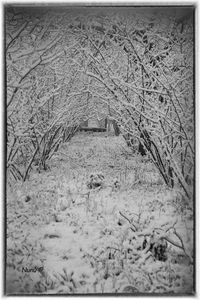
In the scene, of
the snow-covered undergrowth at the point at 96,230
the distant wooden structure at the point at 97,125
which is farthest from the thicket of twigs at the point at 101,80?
the snow-covered undergrowth at the point at 96,230

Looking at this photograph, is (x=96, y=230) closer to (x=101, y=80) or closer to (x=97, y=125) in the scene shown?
(x=97, y=125)

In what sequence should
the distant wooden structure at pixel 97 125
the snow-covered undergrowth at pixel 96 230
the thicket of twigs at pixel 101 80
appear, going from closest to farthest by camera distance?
A: 1. the snow-covered undergrowth at pixel 96 230
2. the thicket of twigs at pixel 101 80
3. the distant wooden structure at pixel 97 125

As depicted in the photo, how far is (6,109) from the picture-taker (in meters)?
3.24

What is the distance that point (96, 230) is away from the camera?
3297mm

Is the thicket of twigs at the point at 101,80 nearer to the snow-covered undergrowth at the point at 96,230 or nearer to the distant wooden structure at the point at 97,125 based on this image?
the distant wooden structure at the point at 97,125

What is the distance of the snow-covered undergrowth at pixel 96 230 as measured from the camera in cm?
316

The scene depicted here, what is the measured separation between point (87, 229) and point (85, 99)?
65.1 inches

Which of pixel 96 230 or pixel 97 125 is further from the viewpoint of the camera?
pixel 97 125

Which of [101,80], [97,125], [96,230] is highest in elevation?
[101,80]

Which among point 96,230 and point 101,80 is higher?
point 101,80

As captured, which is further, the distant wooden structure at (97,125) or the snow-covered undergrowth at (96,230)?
the distant wooden structure at (97,125)

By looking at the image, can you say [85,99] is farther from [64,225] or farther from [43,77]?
[64,225]

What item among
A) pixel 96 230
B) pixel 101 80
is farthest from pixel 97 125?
pixel 96 230

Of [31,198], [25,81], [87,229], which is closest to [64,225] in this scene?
[87,229]
